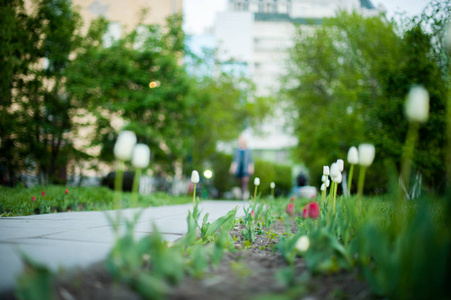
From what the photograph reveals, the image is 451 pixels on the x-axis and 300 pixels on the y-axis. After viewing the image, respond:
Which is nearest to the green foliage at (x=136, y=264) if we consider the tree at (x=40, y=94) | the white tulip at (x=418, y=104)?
the white tulip at (x=418, y=104)

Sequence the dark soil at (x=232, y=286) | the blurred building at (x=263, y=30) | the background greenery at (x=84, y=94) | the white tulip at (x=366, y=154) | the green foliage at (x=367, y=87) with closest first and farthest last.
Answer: the dark soil at (x=232, y=286)
the white tulip at (x=366, y=154)
the green foliage at (x=367, y=87)
the background greenery at (x=84, y=94)
the blurred building at (x=263, y=30)

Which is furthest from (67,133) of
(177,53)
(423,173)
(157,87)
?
Answer: (423,173)

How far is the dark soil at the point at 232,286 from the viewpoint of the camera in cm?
129

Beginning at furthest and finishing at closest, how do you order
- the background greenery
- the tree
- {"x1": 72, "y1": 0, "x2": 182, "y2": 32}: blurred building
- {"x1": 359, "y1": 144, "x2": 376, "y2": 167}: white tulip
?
{"x1": 72, "y1": 0, "x2": 182, "y2": 32}: blurred building → the background greenery → the tree → {"x1": 359, "y1": 144, "x2": 376, "y2": 167}: white tulip

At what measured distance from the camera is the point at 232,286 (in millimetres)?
1414

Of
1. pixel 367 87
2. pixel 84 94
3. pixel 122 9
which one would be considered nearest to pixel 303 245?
pixel 367 87

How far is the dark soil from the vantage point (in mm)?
1286

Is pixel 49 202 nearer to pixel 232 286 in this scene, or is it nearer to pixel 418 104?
pixel 232 286

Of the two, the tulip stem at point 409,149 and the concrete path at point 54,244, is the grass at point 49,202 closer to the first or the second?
the concrete path at point 54,244

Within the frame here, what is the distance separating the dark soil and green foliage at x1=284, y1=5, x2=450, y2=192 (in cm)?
449

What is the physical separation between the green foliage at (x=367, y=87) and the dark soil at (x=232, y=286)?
4489 mm

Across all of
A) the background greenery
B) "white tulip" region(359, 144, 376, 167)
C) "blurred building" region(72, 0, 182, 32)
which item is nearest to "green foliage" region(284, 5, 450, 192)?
"white tulip" region(359, 144, 376, 167)

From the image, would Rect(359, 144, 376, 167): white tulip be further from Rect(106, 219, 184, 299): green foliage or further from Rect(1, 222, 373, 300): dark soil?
Rect(106, 219, 184, 299): green foliage

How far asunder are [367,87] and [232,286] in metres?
7.45
